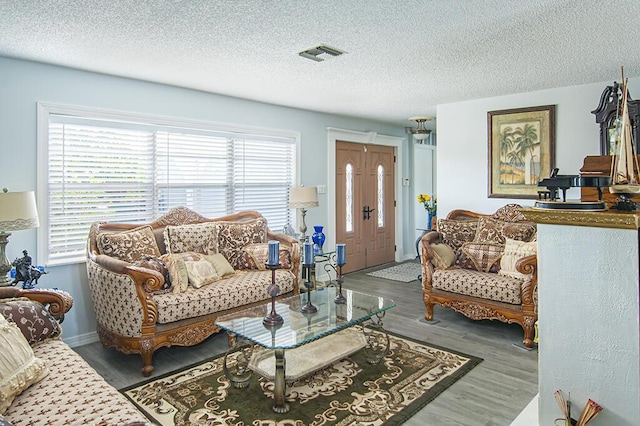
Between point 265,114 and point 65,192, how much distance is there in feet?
7.93

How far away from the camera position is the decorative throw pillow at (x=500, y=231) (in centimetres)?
428

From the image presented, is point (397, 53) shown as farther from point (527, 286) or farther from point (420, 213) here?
point (420, 213)

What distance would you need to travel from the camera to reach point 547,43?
3117mm

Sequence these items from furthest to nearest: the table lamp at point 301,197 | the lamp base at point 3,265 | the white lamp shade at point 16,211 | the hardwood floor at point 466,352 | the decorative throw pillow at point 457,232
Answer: the table lamp at point 301,197, the decorative throw pillow at point 457,232, the lamp base at point 3,265, the white lamp shade at point 16,211, the hardwood floor at point 466,352

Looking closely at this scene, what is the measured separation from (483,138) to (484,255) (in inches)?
64.2

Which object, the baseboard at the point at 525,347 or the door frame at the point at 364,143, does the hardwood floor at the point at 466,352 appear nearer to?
the baseboard at the point at 525,347

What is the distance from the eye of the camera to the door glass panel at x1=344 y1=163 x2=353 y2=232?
6527 mm

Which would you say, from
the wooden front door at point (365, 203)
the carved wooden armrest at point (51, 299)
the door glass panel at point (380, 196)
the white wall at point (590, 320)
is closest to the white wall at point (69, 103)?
the carved wooden armrest at point (51, 299)

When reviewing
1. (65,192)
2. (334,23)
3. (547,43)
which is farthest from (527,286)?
(65,192)

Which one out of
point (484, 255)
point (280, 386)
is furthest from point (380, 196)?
point (280, 386)

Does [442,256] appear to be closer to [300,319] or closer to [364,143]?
[300,319]

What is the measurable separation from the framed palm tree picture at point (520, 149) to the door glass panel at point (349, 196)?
2142mm

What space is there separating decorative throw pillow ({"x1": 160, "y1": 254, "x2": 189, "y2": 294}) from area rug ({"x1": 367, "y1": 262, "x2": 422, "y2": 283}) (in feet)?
11.1

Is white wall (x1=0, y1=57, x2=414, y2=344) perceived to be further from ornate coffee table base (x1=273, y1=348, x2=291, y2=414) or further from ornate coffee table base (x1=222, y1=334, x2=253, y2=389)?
ornate coffee table base (x1=273, y1=348, x2=291, y2=414)
